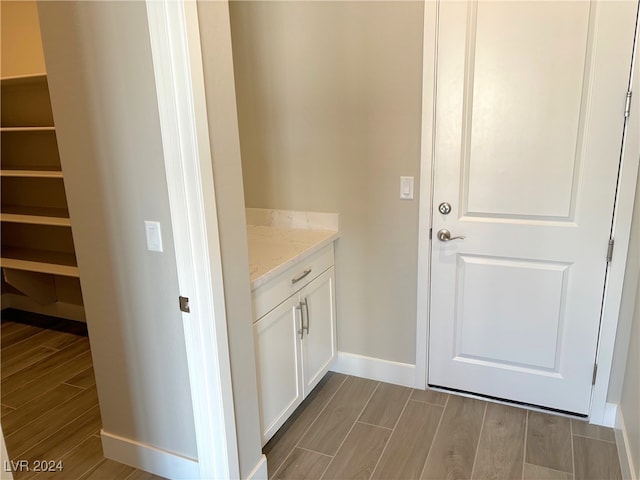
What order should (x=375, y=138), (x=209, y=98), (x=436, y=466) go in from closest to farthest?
(x=209, y=98)
(x=436, y=466)
(x=375, y=138)

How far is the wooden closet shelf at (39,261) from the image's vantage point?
326cm

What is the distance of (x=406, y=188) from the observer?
92.9 inches

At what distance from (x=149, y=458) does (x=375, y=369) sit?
4.20ft

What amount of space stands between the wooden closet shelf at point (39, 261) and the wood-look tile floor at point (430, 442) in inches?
78.9

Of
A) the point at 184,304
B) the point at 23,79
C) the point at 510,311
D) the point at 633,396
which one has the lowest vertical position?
the point at 633,396

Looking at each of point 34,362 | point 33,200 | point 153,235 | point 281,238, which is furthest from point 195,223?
point 33,200

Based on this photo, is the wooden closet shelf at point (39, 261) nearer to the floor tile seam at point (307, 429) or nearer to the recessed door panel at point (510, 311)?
the floor tile seam at point (307, 429)

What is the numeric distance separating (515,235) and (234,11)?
1.88 m

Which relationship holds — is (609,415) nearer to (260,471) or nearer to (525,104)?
(525,104)

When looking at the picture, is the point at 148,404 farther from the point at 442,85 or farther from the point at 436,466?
the point at 442,85

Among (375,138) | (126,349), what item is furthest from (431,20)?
(126,349)

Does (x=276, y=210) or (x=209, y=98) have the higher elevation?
(x=209, y=98)

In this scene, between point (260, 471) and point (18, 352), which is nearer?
point (260, 471)

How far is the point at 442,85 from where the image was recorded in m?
2.17
